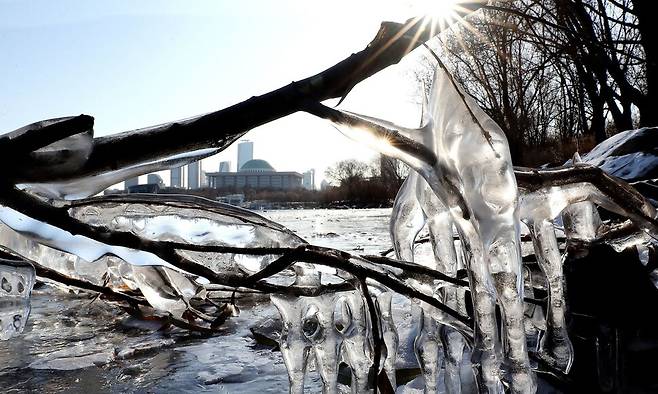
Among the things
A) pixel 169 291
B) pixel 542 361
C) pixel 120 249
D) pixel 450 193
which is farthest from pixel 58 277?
pixel 542 361

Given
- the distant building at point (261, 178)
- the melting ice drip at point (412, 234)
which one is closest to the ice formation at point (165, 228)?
the melting ice drip at point (412, 234)

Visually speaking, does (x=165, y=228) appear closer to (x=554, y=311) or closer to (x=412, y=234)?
(x=412, y=234)

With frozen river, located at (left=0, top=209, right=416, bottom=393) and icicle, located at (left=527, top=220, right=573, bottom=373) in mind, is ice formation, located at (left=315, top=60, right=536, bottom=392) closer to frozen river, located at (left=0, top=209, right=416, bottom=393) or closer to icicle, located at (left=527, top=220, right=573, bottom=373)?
icicle, located at (left=527, top=220, right=573, bottom=373)

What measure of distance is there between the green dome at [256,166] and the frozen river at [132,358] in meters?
90.7

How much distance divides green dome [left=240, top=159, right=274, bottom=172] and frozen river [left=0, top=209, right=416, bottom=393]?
90.7 m

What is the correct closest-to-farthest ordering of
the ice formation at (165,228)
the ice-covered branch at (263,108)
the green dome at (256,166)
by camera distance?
the ice-covered branch at (263,108) < the ice formation at (165,228) < the green dome at (256,166)

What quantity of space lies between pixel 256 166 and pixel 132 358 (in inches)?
3828

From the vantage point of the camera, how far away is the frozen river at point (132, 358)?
5.46ft

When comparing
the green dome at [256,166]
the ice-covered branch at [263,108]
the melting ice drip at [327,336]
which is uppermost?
the green dome at [256,166]

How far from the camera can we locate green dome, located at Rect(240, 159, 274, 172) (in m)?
94.2

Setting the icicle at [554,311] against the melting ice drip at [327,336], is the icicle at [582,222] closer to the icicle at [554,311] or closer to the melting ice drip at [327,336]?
the icicle at [554,311]

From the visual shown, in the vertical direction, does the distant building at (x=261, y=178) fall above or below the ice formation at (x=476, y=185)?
above

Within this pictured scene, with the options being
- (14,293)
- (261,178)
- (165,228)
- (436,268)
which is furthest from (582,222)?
(261,178)

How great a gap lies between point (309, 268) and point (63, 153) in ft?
2.09
